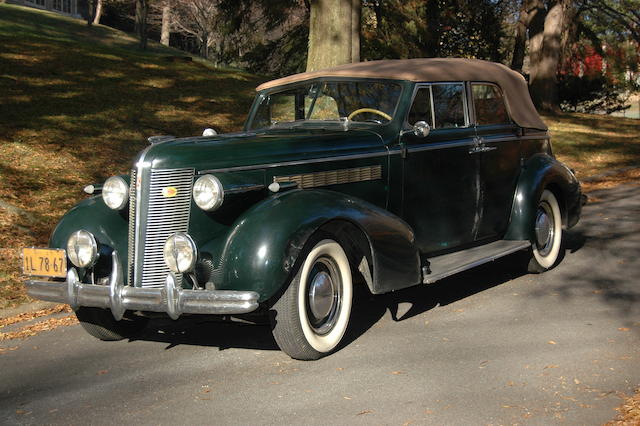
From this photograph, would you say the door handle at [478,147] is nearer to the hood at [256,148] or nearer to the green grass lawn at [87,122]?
the hood at [256,148]

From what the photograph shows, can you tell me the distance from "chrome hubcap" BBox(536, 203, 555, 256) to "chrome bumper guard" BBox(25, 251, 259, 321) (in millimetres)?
4003

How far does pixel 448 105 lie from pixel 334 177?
1690 mm

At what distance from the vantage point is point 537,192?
7945 millimetres

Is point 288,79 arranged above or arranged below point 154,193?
above

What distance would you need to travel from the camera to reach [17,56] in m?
20.1

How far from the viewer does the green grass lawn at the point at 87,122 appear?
34.3 ft

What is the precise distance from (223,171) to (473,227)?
2797 mm

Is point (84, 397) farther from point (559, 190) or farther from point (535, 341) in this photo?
point (559, 190)

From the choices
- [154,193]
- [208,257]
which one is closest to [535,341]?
[208,257]

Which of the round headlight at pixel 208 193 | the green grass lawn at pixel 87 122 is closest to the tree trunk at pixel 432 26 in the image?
the green grass lawn at pixel 87 122

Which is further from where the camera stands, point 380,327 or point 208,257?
point 380,327

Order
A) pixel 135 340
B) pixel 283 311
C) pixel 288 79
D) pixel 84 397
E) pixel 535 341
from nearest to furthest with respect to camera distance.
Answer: pixel 84 397 → pixel 283 311 → pixel 535 341 → pixel 135 340 → pixel 288 79

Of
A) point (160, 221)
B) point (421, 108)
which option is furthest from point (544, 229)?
point (160, 221)

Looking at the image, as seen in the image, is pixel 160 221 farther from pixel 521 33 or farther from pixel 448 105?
pixel 521 33
